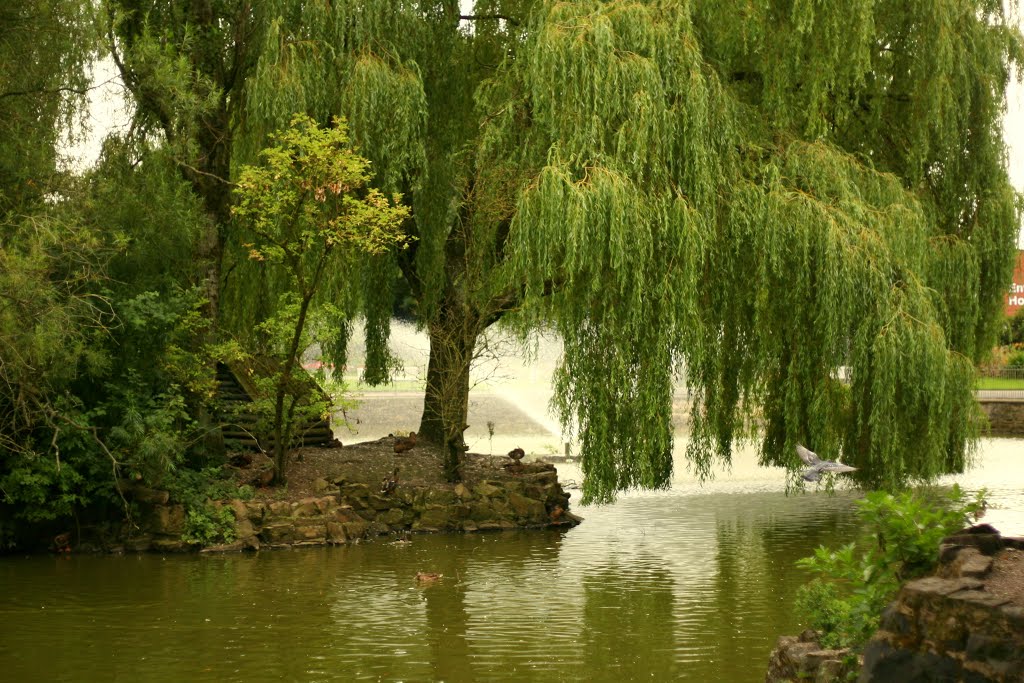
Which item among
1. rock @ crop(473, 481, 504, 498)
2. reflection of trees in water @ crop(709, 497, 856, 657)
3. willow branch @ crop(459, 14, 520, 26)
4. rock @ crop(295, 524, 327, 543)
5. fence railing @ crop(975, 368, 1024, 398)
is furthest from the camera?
fence railing @ crop(975, 368, 1024, 398)

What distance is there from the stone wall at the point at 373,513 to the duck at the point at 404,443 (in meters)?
1.69

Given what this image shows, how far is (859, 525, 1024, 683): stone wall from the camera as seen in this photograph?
6.38 m

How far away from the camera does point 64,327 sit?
15.4 m

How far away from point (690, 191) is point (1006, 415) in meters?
29.9

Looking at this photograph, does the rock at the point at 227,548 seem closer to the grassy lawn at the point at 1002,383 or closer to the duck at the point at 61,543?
the duck at the point at 61,543

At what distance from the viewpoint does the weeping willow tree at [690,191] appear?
16312 millimetres

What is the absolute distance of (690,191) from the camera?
1662 centimetres

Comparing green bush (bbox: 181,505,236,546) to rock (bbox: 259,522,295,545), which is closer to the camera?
green bush (bbox: 181,505,236,546)

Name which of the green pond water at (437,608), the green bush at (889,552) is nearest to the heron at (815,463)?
the green pond water at (437,608)

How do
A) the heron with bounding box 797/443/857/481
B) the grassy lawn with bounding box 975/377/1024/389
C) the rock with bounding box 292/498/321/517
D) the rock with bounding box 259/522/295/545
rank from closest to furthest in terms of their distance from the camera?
the heron with bounding box 797/443/857/481 < the rock with bounding box 259/522/295/545 < the rock with bounding box 292/498/321/517 < the grassy lawn with bounding box 975/377/1024/389

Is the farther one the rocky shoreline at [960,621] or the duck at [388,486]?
the duck at [388,486]

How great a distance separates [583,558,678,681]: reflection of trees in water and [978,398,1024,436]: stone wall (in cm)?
2939

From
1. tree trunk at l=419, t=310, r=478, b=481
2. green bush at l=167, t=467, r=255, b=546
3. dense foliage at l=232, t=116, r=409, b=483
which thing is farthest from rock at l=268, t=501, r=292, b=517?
tree trunk at l=419, t=310, r=478, b=481

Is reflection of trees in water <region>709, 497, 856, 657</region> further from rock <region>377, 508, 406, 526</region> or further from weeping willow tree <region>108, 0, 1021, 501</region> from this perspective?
rock <region>377, 508, 406, 526</region>
